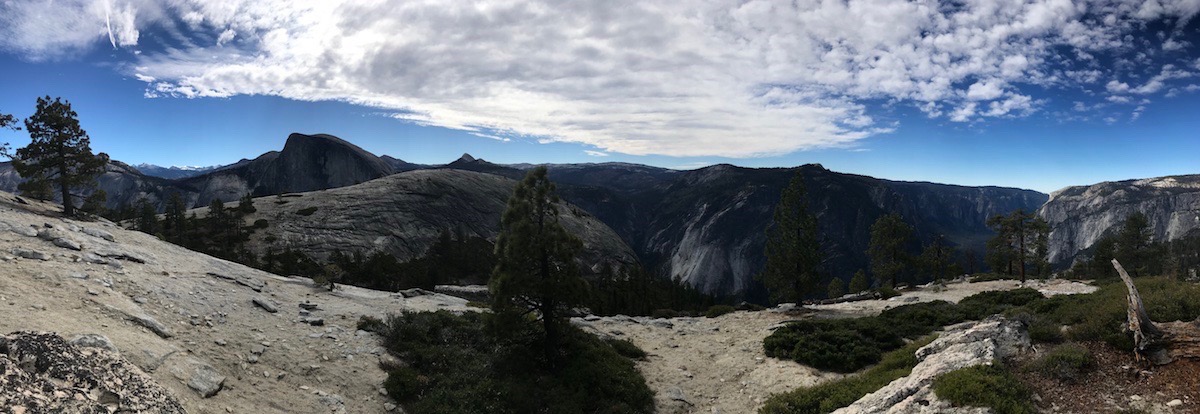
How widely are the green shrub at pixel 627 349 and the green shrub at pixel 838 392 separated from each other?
9173mm

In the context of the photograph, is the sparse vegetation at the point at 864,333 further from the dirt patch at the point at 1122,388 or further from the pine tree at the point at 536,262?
the pine tree at the point at 536,262

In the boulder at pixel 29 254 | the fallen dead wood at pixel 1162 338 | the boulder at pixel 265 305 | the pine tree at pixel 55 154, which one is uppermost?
the pine tree at pixel 55 154

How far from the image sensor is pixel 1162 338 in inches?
440

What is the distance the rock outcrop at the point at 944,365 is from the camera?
1111 centimetres

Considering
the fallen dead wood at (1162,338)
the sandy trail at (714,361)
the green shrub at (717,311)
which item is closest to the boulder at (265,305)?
the sandy trail at (714,361)

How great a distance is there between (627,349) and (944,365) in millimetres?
16379

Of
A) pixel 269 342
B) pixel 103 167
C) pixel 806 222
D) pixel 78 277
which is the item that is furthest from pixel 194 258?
pixel 806 222

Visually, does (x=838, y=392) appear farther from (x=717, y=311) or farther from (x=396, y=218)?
(x=396, y=218)

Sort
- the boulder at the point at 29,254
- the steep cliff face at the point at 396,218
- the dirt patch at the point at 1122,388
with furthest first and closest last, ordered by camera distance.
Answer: the steep cliff face at the point at 396,218
the boulder at the point at 29,254
the dirt patch at the point at 1122,388

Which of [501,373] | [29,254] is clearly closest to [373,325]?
[501,373]

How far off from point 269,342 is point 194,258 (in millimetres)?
15501

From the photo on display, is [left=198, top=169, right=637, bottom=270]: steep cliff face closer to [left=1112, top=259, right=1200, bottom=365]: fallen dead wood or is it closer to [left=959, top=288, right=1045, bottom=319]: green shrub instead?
[left=959, top=288, right=1045, bottom=319]: green shrub

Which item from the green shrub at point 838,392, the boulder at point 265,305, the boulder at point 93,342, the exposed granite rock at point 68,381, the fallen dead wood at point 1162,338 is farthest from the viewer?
the boulder at point 265,305

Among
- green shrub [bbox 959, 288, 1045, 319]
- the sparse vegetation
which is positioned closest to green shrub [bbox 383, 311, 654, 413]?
the sparse vegetation
